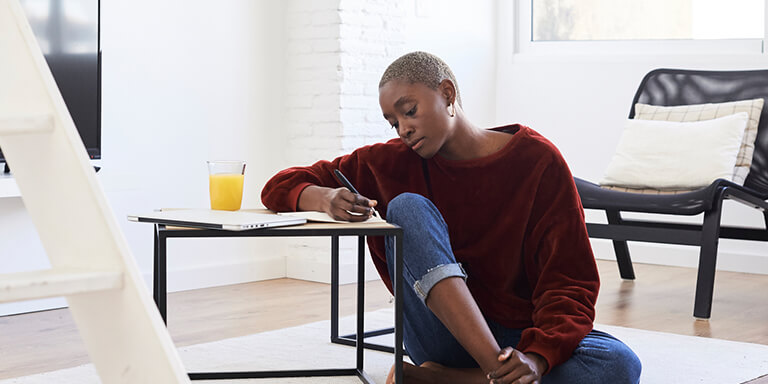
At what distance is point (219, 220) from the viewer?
5.68 ft

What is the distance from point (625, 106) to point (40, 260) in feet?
9.61

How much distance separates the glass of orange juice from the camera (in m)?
2.02

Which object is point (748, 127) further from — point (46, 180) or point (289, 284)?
point (46, 180)

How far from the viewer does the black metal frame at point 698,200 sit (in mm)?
3303

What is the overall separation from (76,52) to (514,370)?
2296 millimetres

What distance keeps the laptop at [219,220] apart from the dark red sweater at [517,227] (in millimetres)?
242

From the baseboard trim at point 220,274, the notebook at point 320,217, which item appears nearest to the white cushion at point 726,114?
the baseboard trim at point 220,274

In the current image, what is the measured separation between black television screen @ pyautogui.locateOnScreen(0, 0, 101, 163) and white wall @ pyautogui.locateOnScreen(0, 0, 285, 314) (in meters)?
0.17

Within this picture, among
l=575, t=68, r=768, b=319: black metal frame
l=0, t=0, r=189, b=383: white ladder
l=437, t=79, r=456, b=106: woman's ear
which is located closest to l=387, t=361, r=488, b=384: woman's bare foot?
l=437, t=79, r=456, b=106: woman's ear

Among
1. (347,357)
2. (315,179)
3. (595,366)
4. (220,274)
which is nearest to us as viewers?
(595,366)

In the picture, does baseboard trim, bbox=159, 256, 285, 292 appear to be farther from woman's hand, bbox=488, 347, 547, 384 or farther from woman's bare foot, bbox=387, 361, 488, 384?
woman's hand, bbox=488, 347, 547, 384

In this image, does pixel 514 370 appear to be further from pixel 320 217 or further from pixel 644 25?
pixel 644 25

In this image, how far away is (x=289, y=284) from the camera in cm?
409

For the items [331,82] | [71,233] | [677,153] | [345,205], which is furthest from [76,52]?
[71,233]
